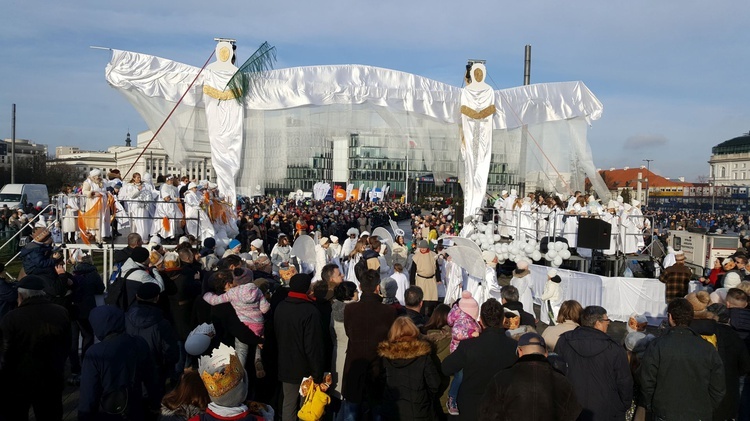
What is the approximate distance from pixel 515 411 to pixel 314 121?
1263 cm

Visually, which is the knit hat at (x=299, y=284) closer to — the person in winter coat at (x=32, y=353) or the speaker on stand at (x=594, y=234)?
the person in winter coat at (x=32, y=353)

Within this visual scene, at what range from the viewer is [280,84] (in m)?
14.7

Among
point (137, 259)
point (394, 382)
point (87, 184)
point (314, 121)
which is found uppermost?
point (314, 121)

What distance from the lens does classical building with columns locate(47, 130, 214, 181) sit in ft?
50.9

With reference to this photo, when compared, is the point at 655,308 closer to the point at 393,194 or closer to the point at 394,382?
the point at 394,382

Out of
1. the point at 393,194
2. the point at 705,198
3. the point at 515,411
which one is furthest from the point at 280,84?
the point at 705,198

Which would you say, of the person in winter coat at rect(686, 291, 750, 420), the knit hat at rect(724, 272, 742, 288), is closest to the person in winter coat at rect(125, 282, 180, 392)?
the person in winter coat at rect(686, 291, 750, 420)

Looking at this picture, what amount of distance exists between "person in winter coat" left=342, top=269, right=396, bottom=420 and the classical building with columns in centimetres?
916

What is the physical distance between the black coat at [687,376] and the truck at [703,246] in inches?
478

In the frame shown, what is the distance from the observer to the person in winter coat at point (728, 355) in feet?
16.4

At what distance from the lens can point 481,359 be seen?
4.29 m

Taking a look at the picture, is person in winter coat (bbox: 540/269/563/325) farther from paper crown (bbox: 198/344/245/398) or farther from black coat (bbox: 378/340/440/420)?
paper crown (bbox: 198/344/245/398)

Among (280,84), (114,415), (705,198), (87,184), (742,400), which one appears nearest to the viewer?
(114,415)

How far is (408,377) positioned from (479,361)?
0.49 metres
